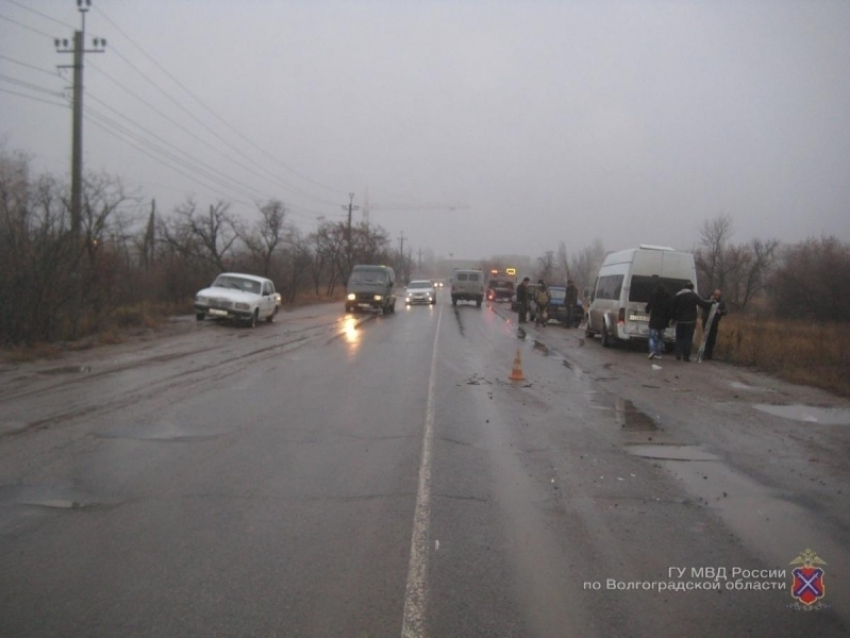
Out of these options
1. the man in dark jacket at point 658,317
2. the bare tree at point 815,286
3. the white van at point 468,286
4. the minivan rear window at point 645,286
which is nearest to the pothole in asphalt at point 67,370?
the man in dark jacket at point 658,317

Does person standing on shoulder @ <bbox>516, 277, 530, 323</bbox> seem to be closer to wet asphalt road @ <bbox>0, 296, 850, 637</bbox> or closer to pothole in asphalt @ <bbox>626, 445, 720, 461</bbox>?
wet asphalt road @ <bbox>0, 296, 850, 637</bbox>

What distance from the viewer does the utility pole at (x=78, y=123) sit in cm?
1784

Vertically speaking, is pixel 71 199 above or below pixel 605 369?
above

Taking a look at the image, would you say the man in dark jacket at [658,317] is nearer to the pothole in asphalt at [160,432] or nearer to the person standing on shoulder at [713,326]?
the person standing on shoulder at [713,326]

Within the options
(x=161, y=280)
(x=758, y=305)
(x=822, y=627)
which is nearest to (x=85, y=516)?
(x=822, y=627)

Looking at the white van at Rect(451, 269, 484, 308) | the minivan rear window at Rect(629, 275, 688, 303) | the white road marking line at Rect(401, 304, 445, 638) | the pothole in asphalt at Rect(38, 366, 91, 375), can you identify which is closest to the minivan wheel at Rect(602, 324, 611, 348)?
the minivan rear window at Rect(629, 275, 688, 303)

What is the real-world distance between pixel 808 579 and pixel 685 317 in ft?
40.9

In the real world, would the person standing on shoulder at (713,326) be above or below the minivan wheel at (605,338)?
above

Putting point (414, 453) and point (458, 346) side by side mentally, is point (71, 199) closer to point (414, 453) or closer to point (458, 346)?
point (458, 346)

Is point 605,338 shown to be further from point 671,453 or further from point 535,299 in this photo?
point 671,453

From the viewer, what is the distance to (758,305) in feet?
150

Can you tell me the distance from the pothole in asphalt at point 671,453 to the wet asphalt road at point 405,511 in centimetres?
4

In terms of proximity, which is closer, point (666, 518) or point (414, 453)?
point (666, 518)

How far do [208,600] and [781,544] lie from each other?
3813mm
